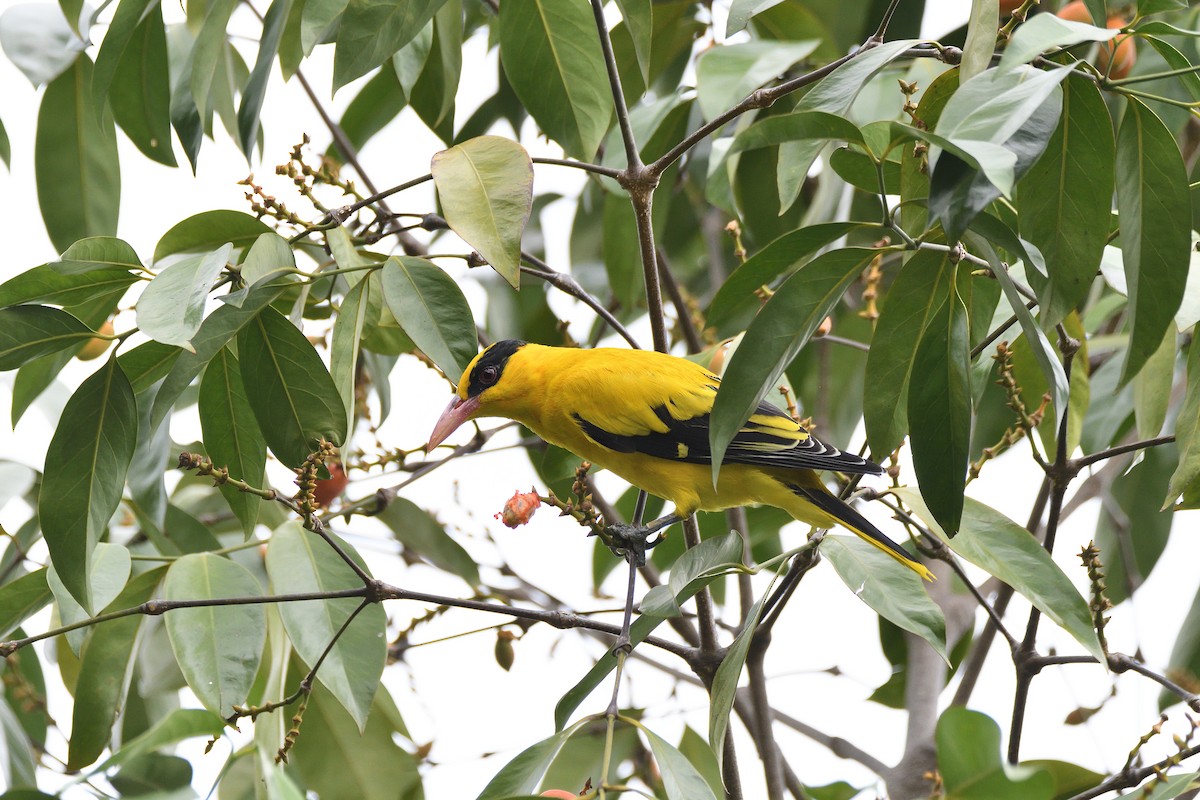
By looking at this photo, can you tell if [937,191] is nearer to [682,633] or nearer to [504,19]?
[504,19]

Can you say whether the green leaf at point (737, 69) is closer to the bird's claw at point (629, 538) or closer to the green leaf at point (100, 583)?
the bird's claw at point (629, 538)

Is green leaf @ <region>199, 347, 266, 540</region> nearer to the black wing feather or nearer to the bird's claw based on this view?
the bird's claw

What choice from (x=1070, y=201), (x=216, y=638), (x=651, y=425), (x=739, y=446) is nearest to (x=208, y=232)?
(x=216, y=638)

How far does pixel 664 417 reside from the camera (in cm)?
266

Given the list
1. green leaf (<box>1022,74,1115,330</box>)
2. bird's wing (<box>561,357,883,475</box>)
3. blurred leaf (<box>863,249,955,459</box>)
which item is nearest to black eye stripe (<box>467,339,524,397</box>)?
bird's wing (<box>561,357,883,475</box>)

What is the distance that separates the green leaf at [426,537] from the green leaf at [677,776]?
125 centimetres

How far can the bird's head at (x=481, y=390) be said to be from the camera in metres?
2.66

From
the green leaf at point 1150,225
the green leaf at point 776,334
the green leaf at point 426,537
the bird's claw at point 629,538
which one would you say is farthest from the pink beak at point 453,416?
the green leaf at point 1150,225

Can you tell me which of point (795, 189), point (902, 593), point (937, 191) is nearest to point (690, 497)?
point (902, 593)

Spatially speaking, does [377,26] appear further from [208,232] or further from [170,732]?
[170,732]

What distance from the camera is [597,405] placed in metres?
2.69

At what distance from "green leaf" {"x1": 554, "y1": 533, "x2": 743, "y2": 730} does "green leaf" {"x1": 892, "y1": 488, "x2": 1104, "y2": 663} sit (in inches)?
13.9

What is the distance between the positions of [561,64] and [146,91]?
968mm

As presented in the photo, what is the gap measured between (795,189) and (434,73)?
123 cm
